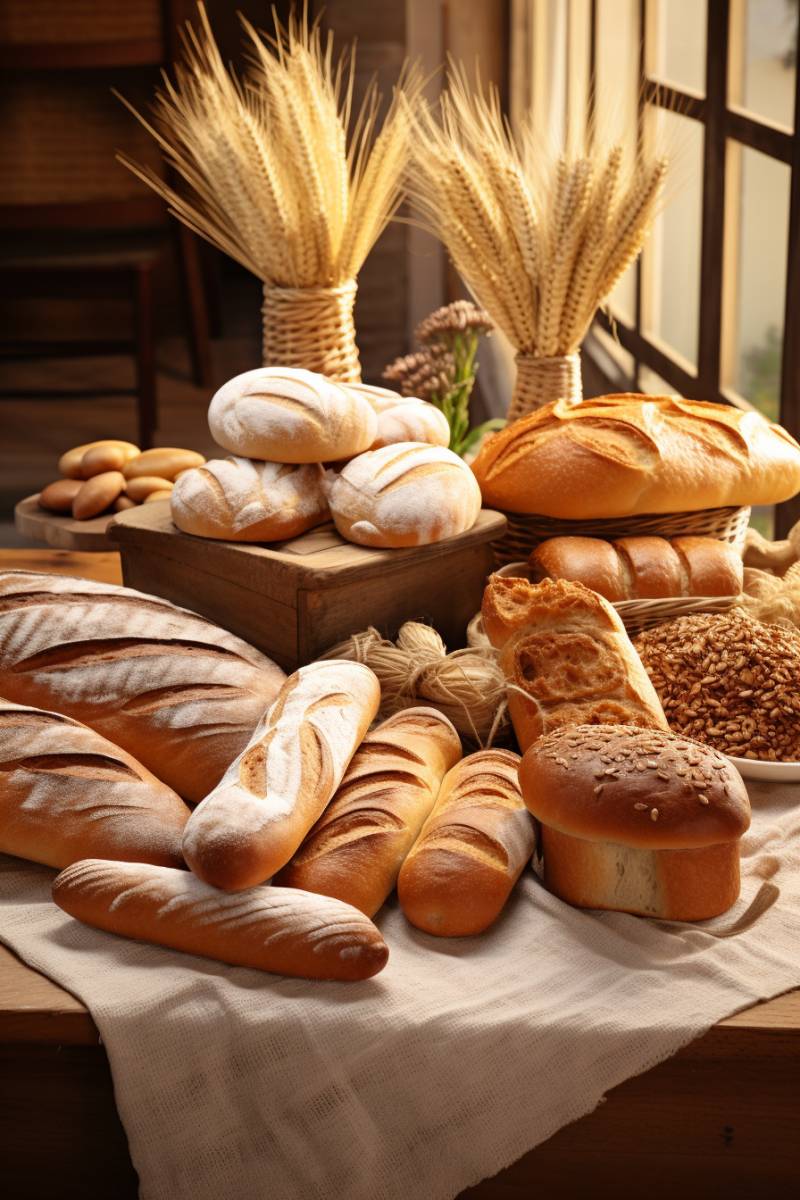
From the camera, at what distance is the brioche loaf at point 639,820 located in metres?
0.96

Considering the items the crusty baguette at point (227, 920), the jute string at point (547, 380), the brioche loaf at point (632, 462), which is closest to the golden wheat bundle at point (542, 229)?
the jute string at point (547, 380)

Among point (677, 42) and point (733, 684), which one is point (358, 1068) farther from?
point (677, 42)

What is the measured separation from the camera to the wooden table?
0.91m

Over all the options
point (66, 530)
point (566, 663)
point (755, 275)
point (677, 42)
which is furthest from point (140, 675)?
point (677, 42)

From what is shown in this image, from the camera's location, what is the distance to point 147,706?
3.92ft

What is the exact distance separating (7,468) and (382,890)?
125 inches

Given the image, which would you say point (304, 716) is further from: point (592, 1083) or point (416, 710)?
point (592, 1083)

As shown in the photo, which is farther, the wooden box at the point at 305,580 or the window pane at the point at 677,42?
the window pane at the point at 677,42

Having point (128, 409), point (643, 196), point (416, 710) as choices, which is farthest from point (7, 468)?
point (416, 710)

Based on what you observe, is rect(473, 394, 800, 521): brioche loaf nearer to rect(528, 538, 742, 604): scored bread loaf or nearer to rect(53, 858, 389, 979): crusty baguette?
rect(528, 538, 742, 604): scored bread loaf

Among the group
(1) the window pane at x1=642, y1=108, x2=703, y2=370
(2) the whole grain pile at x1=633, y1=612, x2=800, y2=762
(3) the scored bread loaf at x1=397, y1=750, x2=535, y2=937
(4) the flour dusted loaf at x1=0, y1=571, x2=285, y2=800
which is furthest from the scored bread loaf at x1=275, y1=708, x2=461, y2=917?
(1) the window pane at x1=642, y1=108, x2=703, y2=370

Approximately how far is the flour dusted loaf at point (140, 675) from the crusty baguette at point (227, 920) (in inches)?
7.8

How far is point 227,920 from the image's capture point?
0.93m

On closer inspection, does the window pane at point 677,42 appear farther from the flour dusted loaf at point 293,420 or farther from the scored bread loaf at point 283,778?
the scored bread loaf at point 283,778
